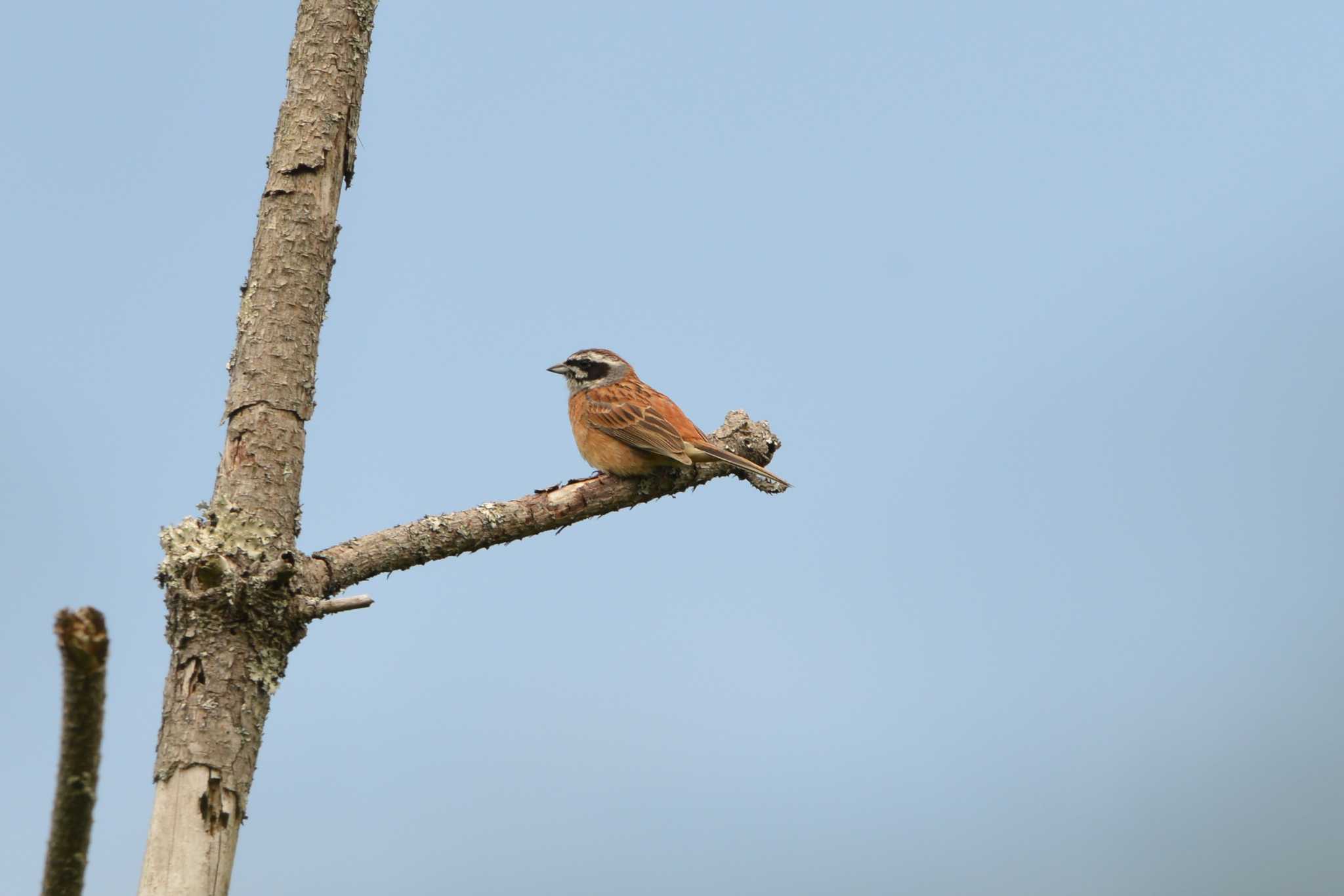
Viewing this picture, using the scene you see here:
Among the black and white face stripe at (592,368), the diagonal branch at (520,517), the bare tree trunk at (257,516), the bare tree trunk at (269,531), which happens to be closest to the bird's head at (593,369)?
the black and white face stripe at (592,368)

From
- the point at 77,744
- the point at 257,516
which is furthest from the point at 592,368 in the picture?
the point at 77,744

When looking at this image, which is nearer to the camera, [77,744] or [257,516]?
[77,744]

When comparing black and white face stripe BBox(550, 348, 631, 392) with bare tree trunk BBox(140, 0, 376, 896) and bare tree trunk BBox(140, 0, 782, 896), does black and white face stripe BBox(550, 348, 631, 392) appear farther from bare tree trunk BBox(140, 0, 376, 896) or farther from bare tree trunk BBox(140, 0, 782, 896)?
bare tree trunk BBox(140, 0, 376, 896)

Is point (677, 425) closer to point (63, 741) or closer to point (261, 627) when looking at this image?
point (261, 627)

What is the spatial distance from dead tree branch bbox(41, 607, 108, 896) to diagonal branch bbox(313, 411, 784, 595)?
2.44m

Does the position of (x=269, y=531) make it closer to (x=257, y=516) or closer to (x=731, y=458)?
(x=257, y=516)

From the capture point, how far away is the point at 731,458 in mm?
7738

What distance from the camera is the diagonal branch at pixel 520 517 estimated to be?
5586 mm

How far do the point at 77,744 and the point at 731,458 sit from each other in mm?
5234

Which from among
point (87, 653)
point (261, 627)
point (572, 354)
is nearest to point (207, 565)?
point (261, 627)

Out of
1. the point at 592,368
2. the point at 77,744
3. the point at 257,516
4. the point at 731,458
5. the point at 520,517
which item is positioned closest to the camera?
the point at 77,744

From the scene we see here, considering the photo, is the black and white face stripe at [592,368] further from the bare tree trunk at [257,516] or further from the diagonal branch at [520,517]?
the bare tree trunk at [257,516]

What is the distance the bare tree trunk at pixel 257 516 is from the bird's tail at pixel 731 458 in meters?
2.67

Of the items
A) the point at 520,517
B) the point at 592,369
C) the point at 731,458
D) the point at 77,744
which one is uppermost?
the point at 592,369
